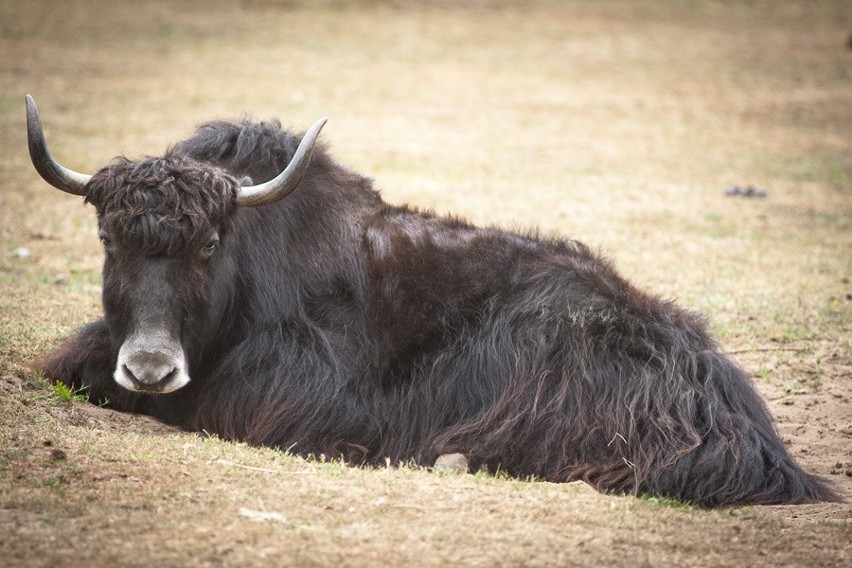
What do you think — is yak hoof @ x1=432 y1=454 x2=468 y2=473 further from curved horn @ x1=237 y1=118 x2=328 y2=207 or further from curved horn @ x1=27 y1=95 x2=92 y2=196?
curved horn @ x1=27 y1=95 x2=92 y2=196

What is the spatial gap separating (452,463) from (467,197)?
725 centimetres

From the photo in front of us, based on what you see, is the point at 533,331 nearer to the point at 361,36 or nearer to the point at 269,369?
the point at 269,369

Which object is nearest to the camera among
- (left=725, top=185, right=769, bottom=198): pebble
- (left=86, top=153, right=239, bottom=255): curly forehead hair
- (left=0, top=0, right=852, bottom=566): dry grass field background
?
(left=0, top=0, right=852, bottom=566): dry grass field background

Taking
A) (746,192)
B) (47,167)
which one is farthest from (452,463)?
(746,192)

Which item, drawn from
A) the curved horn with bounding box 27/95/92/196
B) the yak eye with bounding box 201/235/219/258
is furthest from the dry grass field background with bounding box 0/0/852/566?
the curved horn with bounding box 27/95/92/196

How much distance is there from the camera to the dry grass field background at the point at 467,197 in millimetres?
4207

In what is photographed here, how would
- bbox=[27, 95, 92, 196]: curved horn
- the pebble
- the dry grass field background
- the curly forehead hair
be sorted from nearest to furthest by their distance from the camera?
the dry grass field background < the curly forehead hair < bbox=[27, 95, 92, 196]: curved horn < the pebble

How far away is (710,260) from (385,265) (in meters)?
5.06

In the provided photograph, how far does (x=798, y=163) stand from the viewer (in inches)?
593

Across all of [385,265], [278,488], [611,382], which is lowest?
[278,488]

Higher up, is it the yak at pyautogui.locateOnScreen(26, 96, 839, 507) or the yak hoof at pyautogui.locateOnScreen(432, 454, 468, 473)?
the yak at pyautogui.locateOnScreen(26, 96, 839, 507)

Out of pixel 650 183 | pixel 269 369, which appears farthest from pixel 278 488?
pixel 650 183

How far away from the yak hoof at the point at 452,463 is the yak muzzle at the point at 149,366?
4.24 ft

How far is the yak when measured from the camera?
533cm
